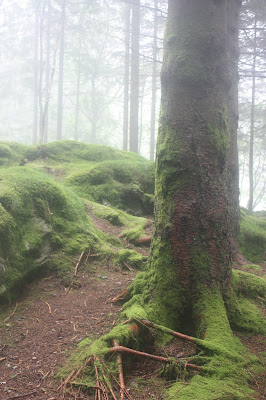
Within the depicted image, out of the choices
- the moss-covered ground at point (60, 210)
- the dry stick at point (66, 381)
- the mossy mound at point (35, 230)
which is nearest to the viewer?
the dry stick at point (66, 381)

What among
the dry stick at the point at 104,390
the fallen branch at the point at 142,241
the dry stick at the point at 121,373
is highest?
the fallen branch at the point at 142,241

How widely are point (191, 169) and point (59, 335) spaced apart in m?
2.33

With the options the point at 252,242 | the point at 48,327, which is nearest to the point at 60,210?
the point at 48,327

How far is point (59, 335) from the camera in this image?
3.03 meters

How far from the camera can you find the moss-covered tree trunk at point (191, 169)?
295cm

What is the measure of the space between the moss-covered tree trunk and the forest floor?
1.97 ft

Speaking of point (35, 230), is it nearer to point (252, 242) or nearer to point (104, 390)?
point (104, 390)

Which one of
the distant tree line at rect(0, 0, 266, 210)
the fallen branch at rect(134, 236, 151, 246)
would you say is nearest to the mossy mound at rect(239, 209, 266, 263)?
the fallen branch at rect(134, 236, 151, 246)

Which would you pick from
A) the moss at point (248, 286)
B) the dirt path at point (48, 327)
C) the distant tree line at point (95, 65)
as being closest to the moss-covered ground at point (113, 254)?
the moss at point (248, 286)

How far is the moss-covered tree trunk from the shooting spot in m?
2.95

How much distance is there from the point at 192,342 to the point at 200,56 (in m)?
3.13

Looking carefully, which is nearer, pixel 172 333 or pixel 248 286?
pixel 172 333

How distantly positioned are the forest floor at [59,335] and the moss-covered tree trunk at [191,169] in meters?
0.60

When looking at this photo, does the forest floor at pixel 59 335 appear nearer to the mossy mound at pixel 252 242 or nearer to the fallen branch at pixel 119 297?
the fallen branch at pixel 119 297
